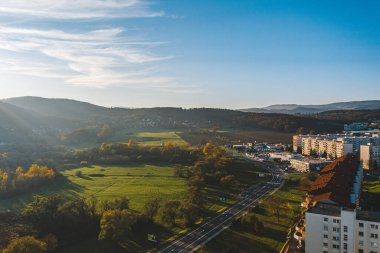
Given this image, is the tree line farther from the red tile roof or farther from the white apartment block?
the white apartment block

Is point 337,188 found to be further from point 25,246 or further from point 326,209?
point 25,246

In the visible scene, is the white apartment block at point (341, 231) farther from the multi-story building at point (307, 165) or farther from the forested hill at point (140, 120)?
the forested hill at point (140, 120)

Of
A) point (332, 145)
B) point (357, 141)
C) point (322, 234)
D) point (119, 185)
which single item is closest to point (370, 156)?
point (332, 145)

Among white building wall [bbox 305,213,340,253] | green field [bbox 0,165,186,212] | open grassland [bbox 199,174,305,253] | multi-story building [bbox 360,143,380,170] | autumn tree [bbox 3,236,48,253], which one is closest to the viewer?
white building wall [bbox 305,213,340,253]

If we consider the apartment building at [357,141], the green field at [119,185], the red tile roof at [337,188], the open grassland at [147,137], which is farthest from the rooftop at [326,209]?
the open grassland at [147,137]

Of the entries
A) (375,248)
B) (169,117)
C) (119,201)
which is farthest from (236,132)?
(375,248)

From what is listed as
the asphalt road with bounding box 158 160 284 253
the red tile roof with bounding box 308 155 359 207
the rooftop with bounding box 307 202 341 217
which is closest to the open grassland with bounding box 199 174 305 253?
the asphalt road with bounding box 158 160 284 253
